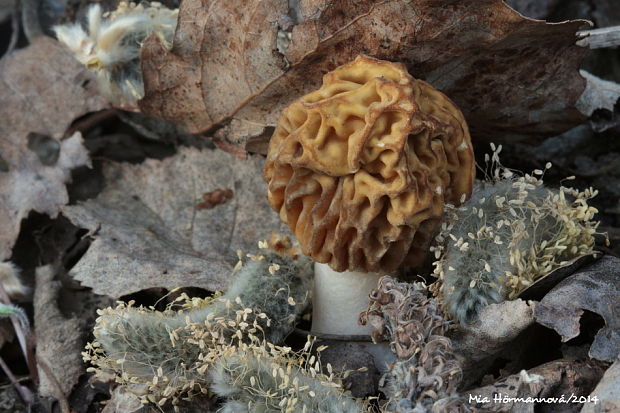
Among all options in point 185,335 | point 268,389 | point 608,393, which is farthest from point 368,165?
point 608,393

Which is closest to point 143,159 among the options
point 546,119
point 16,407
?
point 16,407

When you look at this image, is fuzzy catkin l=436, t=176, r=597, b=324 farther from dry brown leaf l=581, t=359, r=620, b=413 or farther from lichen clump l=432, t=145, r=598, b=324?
dry brown leaf l=581, t=359, r=620, b=413

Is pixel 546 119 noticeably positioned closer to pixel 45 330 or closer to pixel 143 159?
pixel 143 159

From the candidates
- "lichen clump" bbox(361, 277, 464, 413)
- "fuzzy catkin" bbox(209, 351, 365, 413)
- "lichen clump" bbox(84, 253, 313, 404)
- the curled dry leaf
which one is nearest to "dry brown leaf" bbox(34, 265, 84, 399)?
"lichen clump" bbox(84, 253, 313, 404)

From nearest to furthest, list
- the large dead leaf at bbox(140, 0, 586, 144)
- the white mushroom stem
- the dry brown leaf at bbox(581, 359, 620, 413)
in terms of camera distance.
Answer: the dry brown leaf at bbox(581, 359, 620, 413), the large dead leaf at bbox(140, 0, 586, 144), the white mushroom stem

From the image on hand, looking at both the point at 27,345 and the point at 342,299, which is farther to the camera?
the point at 27,345

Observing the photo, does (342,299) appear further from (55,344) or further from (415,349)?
(55,344)

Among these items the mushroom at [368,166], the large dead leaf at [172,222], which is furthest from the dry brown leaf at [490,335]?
the large dead leaf at [172,222]
